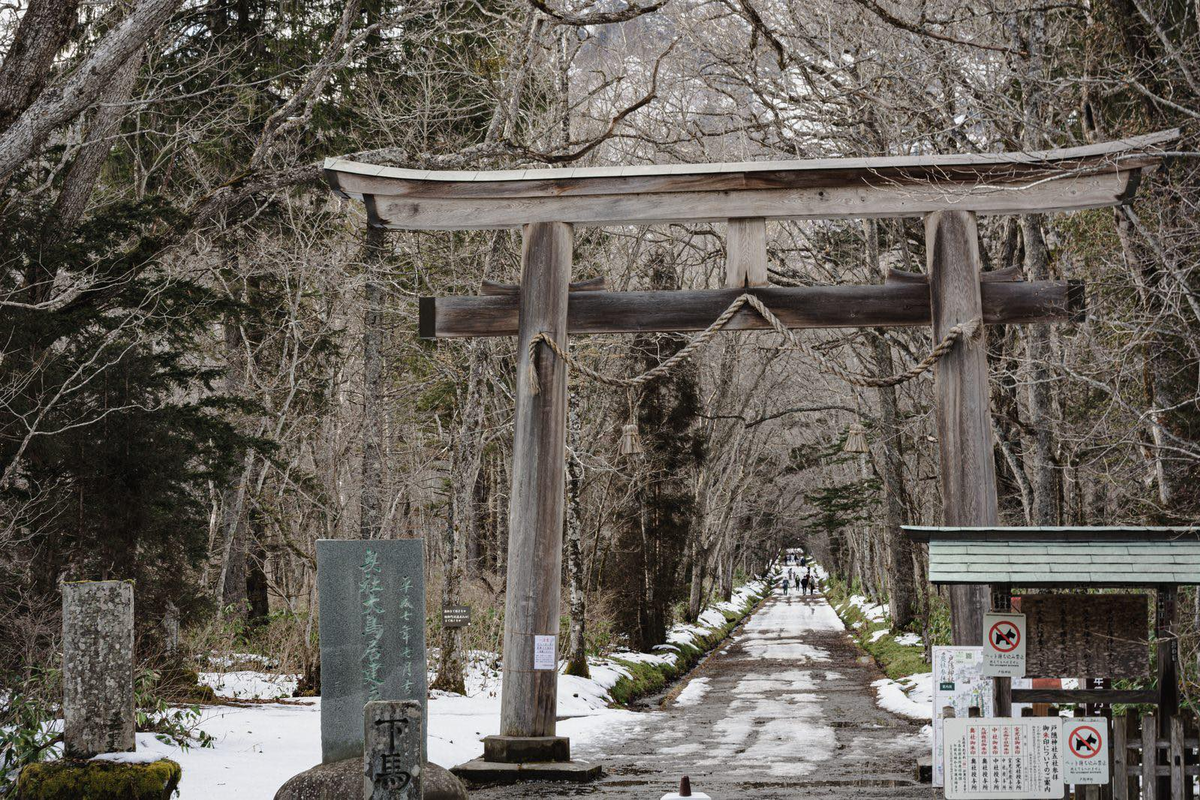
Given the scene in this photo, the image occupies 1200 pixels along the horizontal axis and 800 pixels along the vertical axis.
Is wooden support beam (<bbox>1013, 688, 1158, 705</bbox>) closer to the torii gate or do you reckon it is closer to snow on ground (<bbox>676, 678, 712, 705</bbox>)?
the torii gate

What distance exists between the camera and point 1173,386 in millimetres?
11492

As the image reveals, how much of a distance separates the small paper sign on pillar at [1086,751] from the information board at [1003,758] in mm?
80

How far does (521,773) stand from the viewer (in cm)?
1084

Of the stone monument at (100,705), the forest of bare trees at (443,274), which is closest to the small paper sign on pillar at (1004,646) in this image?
the forest of bare trees at (443,274)

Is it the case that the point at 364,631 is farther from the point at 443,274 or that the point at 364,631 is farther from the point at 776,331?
the point at 443,274

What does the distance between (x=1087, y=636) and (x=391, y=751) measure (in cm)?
521

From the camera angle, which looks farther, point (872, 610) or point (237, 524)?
point (872, 610)

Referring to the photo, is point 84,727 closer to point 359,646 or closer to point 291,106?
point 359,646

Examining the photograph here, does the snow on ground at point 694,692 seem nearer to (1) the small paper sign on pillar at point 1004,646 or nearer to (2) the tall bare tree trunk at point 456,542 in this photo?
(2) the tall bare tree trunk at point 456,542

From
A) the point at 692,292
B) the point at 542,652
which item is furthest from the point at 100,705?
the point at 692,292

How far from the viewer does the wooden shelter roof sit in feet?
35.6

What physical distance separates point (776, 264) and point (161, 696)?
57.4ft

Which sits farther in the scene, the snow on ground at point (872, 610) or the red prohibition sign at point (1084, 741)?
the snow on ground at point (872, 610)

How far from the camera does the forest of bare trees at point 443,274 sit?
A: 11.0 meters
